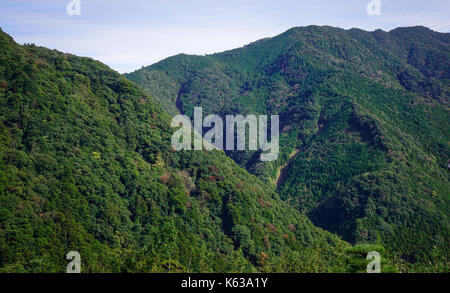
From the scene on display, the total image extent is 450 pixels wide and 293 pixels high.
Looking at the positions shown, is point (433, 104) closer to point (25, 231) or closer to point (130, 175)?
point (130, 175)

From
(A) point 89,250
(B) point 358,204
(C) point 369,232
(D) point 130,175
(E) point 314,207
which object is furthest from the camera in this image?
(E) point 314,207

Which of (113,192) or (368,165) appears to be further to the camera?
(368,165)

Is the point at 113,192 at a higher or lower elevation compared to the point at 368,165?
higher

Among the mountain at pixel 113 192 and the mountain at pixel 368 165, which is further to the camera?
the mountain at pixel 368 165

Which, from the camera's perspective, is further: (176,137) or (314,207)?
(314,207)

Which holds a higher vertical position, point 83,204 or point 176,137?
point 176,137

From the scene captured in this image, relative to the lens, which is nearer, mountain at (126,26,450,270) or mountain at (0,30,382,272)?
mountain at (0,30,382,272)
